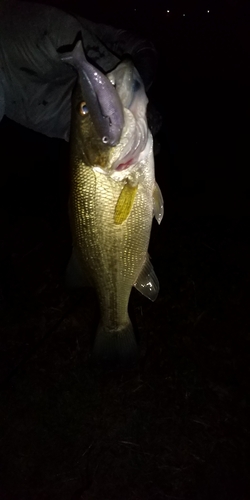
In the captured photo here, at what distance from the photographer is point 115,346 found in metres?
1.75

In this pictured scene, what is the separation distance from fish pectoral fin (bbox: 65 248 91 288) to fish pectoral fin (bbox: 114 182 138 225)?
32 centimetres

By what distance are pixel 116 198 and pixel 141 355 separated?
1588mm

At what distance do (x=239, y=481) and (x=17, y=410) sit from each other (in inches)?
54.7

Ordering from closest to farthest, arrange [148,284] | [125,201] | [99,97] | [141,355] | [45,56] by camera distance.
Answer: [99,97]
[125,201]
[148,284]
[45,56]
[141,355]

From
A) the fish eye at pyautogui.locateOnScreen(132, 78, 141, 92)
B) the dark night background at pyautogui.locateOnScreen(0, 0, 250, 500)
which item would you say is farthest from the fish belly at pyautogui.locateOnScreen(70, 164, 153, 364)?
the dark night background at pyautogui.locateOnScreen(0, 0, 250, 500)

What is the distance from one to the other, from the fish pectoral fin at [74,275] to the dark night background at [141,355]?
1206 millimetres

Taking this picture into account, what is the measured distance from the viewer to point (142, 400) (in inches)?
97.4

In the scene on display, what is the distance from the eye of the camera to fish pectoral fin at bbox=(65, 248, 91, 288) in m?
1.50

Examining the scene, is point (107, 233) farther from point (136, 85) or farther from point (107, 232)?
point (136, 85)

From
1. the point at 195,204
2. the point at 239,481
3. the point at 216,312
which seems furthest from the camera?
the point at 195,204

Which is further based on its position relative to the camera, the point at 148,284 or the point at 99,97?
the point at 148,284

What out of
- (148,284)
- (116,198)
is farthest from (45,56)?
(148,284)

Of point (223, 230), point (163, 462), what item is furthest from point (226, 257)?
point (163, 462)

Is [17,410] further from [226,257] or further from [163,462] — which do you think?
[226,257]
